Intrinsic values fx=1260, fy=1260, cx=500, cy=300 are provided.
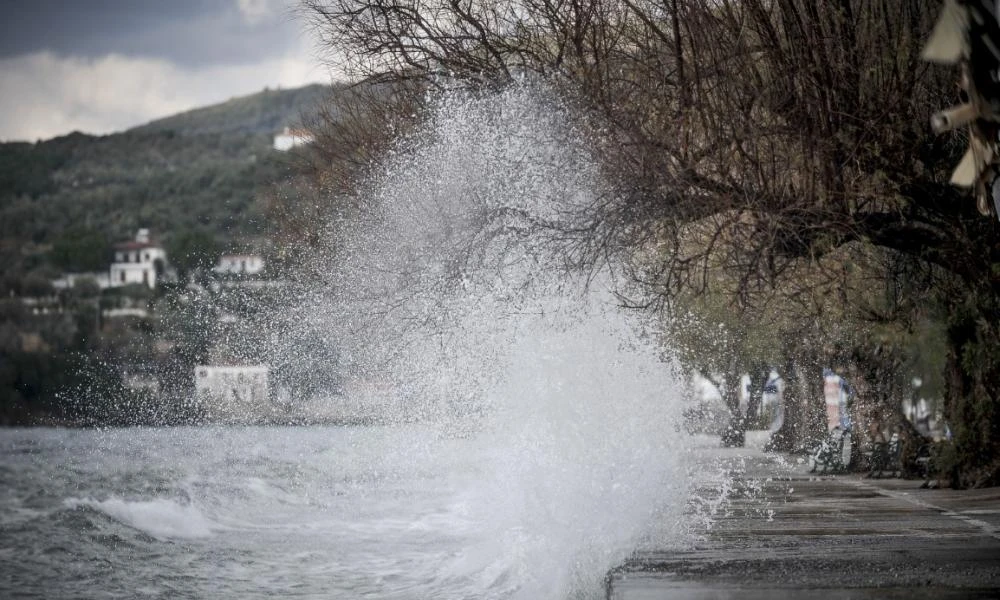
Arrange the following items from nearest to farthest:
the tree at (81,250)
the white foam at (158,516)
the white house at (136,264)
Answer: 1. the white foam at (158,516)
2. the white house at (136,264)
3. the tree at (81,250)

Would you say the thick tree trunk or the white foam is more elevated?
the thick tree trunk

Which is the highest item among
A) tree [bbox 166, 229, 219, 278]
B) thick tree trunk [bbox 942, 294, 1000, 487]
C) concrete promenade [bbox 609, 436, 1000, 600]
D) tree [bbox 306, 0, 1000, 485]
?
tree [bbox 166, 229, 219, 278]

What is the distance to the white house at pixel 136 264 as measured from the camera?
112812 mm

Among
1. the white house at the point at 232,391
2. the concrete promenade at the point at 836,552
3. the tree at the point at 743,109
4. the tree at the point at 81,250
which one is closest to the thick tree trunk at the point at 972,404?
the concrete promenade at the point at 836,552

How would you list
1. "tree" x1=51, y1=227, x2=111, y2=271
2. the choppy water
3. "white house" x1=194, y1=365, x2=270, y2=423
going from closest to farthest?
the choppy water < "white house" x1=194, y1=365, x2=270, y2=423 < "tree" x1=51, y1=227, x2=111, y2=271

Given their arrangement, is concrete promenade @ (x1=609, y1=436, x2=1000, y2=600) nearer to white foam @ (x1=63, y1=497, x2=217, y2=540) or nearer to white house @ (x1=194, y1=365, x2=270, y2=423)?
white foam @ (x1=63, y1=497, x2=217, y2=540)

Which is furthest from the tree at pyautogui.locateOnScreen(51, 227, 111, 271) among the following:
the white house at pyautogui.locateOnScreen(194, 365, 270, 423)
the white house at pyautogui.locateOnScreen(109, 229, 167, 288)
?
the white house at pyautogui.locateOnScreen(194, 365, 270, 423)

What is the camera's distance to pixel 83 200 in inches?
5012

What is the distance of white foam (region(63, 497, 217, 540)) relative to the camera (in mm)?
25312

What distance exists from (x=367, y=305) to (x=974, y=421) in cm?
1034

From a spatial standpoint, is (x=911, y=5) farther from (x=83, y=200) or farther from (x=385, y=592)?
(x=83, y=200)

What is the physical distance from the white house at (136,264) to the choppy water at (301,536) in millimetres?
67558

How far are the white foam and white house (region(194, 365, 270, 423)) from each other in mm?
24975

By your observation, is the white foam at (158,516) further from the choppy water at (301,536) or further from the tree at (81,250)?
the tree at (81,250)
